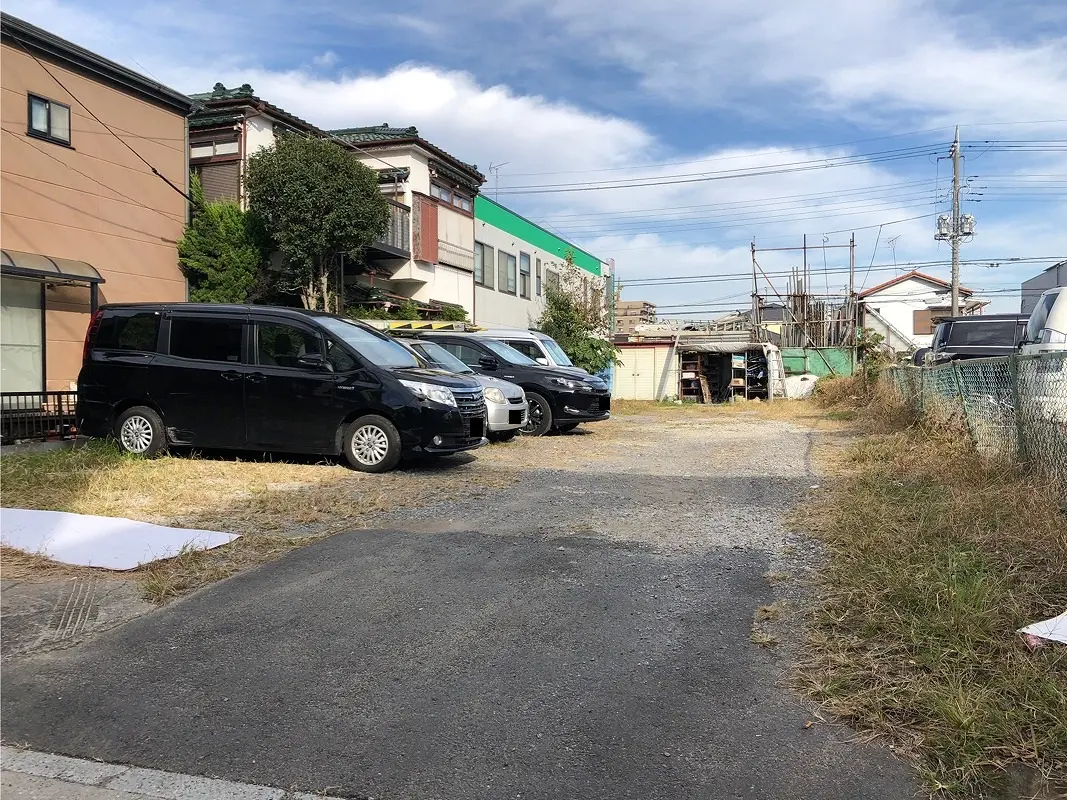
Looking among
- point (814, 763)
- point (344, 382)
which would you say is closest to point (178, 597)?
point (814, 763)

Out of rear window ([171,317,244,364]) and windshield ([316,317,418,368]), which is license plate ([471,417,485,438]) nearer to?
windshield ([316,317,418,368])

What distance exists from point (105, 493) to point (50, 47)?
32.6 feet

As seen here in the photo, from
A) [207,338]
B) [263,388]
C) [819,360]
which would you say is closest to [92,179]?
[207,338]

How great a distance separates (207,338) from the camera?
9.20 meters

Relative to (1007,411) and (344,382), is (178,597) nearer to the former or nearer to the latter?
(344,382)

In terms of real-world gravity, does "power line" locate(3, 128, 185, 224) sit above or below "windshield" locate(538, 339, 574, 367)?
above

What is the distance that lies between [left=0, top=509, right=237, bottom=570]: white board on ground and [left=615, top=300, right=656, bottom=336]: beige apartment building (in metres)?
30.7

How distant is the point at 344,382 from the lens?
8719 mm

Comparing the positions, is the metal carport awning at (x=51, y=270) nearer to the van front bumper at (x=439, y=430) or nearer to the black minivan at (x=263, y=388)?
the black minivan at (x=263, y=388)

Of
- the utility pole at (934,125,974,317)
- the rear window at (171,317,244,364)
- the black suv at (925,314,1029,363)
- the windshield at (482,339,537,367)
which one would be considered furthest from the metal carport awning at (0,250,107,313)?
the utility pole at (934,125,974,317)

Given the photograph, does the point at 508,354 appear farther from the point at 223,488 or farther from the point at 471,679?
the point at 471,679

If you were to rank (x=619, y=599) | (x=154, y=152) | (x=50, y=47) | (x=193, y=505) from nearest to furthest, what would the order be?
(x=619, y=599) → (x=193, y=505) → (x=50, y=47) → (x=154, y=152)

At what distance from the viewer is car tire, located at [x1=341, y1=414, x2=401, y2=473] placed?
8609 mm

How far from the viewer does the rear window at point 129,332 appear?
9344 millimetres
